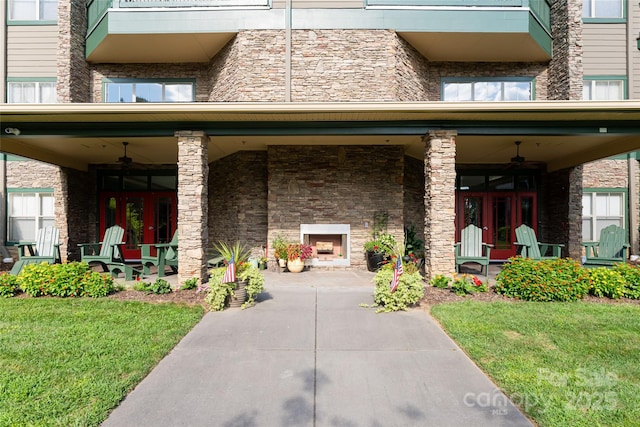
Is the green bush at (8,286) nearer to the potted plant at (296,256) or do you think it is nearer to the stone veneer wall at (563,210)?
the potted plant at (296,256)

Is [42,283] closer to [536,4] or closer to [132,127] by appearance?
[132,127]

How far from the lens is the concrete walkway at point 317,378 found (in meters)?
2.52

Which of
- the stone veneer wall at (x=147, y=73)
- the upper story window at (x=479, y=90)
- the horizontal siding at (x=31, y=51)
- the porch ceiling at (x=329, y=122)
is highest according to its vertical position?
the horizontal siding at (x=31, y=51)

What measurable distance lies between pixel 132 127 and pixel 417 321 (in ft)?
21.4

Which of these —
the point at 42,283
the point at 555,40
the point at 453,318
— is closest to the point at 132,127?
the point at 42,283

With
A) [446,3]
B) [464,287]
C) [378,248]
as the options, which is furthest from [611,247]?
[446,3]

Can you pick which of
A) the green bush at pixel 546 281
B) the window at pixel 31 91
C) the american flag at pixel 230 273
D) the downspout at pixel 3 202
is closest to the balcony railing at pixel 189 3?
the window at pixel 31 91

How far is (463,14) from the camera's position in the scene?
867cm

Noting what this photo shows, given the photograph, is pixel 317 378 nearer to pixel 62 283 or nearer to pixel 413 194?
pixel 62 283

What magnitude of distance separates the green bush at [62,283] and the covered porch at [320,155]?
4.81 ft

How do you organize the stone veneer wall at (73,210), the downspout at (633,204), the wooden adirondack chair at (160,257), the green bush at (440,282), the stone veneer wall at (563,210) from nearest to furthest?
1. the green bush at (440,282)
2. the wooden adirondack chair at (160,257)
3. the stone veneer wall at (563,210)
4. the stone veneer wall at (73,210)
5. the downspout at (633,204)

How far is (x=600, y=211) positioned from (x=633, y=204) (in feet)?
3.08

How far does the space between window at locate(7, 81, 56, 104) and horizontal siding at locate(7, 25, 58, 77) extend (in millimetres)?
277

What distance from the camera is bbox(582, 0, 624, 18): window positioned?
10.7 m
